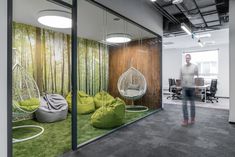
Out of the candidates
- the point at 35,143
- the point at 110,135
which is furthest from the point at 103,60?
the point at 35,143

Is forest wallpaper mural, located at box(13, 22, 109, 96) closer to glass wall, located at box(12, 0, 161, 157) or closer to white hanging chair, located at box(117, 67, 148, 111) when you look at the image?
glass wall, located at box(12, 0, 161, 157)

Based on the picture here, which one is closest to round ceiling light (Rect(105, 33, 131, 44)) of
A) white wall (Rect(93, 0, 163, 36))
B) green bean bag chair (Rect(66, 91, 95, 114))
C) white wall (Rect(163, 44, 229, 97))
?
white wall (Rect(93, 0, 163, 36))

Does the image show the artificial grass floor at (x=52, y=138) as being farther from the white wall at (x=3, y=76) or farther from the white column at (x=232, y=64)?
the white column at (x=232, y=64)

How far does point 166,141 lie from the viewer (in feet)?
9.98

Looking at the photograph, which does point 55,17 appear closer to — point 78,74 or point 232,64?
point 78,74

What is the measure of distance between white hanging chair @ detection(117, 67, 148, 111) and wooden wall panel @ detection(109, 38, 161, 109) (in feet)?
1.14

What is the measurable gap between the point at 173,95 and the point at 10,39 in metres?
7.56

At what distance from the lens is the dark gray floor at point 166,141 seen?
2.58 meters

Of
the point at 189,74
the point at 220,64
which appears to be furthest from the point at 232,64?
the point at 220,64

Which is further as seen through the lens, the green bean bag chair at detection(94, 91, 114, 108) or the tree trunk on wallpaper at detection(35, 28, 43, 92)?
the green bean bag chair at detection(94, 91, 114, 108)

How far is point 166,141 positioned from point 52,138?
79.5 inches

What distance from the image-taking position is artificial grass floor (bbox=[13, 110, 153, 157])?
2.62 metres

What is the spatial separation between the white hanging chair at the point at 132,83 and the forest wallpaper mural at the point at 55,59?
0.53m

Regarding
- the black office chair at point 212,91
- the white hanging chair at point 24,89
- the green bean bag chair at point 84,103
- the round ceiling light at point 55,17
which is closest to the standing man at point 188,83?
the green bean bag chair at point 84,103
